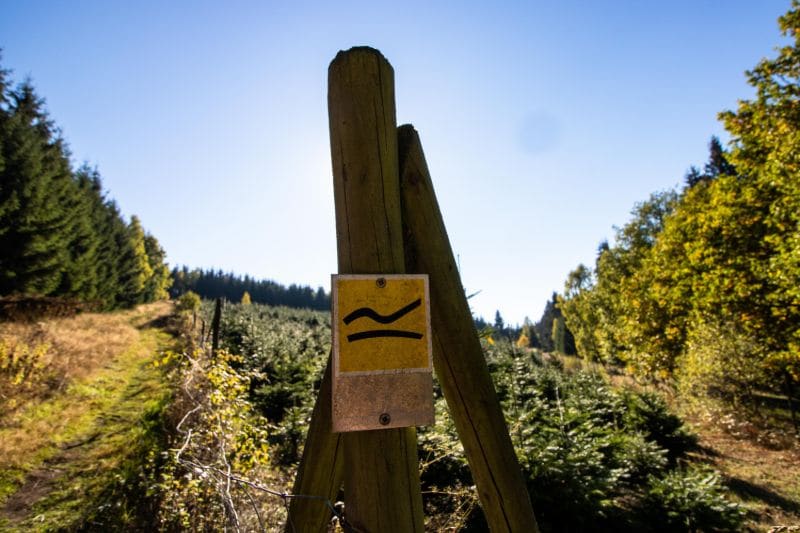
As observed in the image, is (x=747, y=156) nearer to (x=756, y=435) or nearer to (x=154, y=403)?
(x=756, y=435)

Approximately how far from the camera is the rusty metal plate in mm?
1120

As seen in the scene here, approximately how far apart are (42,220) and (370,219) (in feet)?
85.6

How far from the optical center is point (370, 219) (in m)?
1.26

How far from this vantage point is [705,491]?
5.07m

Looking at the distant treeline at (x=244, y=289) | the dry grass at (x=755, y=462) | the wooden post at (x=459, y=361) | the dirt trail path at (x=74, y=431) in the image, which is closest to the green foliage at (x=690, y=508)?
the dry grass at (x=755, y=462)

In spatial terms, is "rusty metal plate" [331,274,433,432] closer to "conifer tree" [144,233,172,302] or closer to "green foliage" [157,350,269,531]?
"green foliage" [157,350,269,531]

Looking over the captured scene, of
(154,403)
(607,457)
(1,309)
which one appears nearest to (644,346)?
(607,457)

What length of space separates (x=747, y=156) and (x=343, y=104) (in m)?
12.9

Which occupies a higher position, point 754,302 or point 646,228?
point 646,228

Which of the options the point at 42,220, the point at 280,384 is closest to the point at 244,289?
the point at 42,220

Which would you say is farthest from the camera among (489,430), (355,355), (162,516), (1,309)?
(1,309)

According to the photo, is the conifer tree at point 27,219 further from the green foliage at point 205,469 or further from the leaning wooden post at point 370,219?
the leaning wooden post at point 370,219

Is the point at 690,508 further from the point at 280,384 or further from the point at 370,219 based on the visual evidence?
the point at 280,384

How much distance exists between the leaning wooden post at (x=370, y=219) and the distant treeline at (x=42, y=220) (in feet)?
68.6
